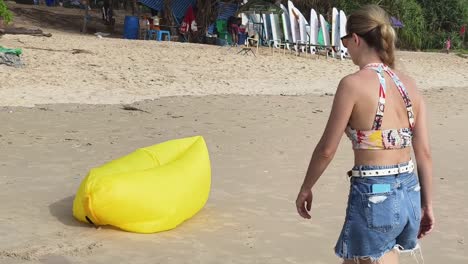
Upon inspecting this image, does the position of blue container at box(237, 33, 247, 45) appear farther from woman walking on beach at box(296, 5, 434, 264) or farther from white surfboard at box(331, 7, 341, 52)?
woman walking on beach at box(296, 5, 434, 264)

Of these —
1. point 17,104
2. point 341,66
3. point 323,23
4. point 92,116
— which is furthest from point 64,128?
point 323,23

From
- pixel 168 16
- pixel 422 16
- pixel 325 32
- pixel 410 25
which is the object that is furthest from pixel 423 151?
pixel 422 16

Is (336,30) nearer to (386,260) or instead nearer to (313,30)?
(313,30)

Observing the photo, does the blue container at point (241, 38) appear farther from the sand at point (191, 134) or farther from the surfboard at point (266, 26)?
the sand at point (191, 134)

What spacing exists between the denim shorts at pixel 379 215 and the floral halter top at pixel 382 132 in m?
0.08

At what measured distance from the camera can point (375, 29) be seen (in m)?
2.52

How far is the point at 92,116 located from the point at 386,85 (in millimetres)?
6784

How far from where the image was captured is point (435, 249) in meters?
4.39

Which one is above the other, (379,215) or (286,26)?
(379,215)

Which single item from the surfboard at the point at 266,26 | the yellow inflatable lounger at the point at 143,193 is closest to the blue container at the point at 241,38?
the surfboard at the point at 266,26

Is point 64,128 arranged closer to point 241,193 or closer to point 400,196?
point 241,193

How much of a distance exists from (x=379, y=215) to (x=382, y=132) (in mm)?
296

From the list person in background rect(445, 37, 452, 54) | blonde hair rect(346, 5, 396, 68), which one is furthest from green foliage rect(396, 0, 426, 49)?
blonde hair rect(346, 5, 396, 68)

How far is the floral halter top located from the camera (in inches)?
98.7
